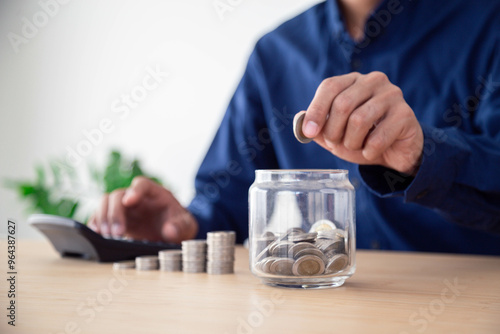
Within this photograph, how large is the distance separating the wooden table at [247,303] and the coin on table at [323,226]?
83mm

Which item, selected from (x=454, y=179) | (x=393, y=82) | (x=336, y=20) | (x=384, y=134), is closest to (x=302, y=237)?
(x=384, y=134)

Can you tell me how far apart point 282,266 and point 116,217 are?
61cm

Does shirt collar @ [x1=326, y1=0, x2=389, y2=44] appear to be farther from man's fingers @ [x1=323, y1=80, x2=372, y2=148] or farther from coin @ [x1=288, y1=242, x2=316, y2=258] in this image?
coin @ [x1=288, y1=242, x2=316, y2=258]

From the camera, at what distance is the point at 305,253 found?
71 cm

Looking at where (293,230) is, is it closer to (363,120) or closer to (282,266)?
(282,266)

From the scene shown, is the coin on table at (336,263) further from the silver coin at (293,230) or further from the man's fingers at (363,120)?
the man's fingers at (363,120)

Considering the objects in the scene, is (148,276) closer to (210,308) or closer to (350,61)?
(210,308)

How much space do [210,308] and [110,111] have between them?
14.1 ft

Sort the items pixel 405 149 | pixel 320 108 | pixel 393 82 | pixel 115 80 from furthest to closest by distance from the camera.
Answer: pixel 115 80, pixel 393 82, pixel 405 149, pixel 320 108

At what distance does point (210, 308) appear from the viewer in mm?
629

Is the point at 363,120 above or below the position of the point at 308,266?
above

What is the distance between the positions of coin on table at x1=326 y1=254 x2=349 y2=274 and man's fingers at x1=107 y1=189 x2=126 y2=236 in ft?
2.11

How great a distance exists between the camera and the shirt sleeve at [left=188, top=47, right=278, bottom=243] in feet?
5.36

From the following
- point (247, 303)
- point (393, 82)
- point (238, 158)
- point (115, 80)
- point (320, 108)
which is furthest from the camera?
point (115, 80)
